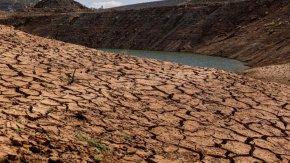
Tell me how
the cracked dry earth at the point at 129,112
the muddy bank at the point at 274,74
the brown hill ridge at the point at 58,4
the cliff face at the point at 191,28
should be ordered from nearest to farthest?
the cracked dry earth at the point at 129,112, the muddy bank at the point at 274,74, the cliff face at the point at 191,28, the brown hill ridge at the point at 58,4

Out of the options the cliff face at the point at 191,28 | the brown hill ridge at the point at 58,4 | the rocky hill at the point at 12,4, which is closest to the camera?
the cliff face at the point at 191,28

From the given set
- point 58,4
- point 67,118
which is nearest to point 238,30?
point 67,118

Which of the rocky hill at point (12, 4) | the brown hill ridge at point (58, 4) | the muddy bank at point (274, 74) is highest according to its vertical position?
the rocky hill at point (12, 4)

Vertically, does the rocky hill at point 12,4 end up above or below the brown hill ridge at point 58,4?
above

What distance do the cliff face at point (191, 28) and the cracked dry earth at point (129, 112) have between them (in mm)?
11696

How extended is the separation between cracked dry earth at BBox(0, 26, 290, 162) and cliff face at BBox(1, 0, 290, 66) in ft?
38.4

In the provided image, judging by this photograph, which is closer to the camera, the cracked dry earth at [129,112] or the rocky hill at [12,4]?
the cracked dry earth at [129,112]

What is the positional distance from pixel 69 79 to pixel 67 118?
6.48ft

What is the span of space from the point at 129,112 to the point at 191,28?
2751cm

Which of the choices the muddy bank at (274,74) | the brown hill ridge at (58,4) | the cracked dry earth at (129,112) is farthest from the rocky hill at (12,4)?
the cracked dry earth at (129,112)

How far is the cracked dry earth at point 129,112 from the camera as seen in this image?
4.50m

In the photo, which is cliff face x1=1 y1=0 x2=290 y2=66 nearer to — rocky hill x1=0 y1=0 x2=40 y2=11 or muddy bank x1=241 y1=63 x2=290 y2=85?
muddy bank x1=241 y1=63 x2=290 y2=85

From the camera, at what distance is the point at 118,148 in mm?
4582

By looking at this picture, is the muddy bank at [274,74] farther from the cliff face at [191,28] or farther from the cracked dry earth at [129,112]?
the cracked dry earth at [129,112]
